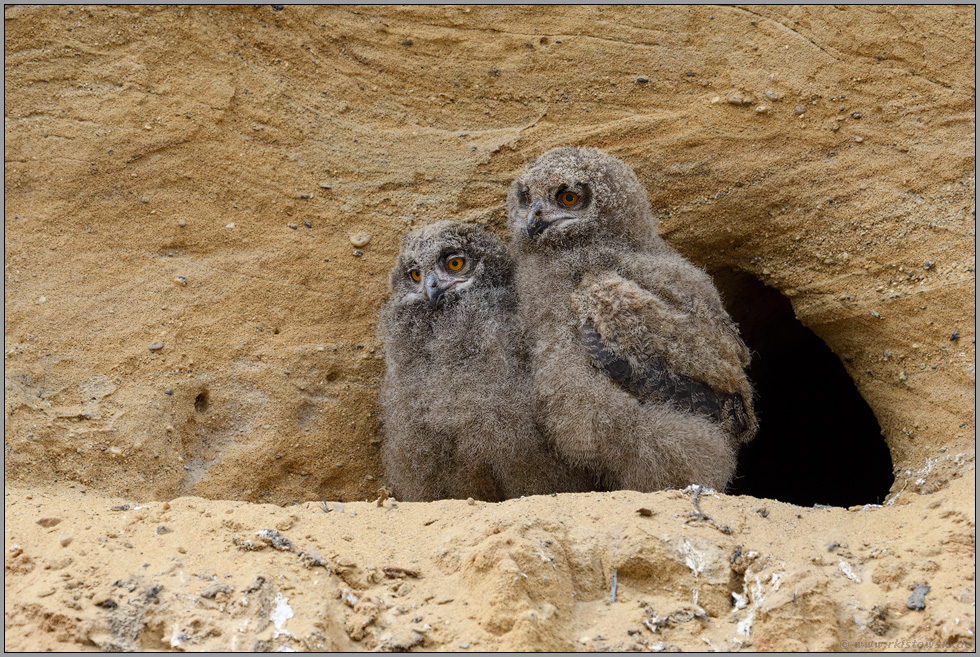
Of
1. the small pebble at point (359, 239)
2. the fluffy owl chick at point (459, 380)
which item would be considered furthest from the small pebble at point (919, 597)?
the small pebble at point (359, 239)

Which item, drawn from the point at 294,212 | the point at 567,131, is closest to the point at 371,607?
the point at 294,212

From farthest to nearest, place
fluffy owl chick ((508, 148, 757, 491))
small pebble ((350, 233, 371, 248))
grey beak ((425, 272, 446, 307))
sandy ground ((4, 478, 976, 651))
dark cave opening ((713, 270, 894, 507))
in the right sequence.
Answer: dark cave opening ((713, 270, 894, 507)) → small pebble ((350, 233, 371, 248)) → grey beak ((425, 272, 446, 307)) → fluffy owl chick ((508, 148, 757, 491)) → sandy ground ((4, 478, 976, 651))

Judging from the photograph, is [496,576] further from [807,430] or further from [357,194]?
[807,430]

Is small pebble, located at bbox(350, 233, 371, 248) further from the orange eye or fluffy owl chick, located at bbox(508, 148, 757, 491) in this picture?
the orange eye

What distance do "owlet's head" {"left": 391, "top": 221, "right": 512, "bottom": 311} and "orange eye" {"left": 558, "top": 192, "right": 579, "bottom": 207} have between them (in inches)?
15.6

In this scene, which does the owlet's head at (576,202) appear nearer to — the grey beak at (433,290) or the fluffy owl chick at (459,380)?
the fluffy owl chick at (459,380)

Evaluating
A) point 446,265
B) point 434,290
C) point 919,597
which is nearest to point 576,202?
point 446,265

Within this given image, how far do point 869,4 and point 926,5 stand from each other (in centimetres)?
29

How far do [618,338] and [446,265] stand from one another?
974 mm

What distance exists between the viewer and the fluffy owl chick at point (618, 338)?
4051 mm

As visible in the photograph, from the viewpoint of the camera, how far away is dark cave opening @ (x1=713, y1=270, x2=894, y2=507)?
6.75 metres

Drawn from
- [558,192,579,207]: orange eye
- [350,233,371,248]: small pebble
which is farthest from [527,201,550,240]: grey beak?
[350,233,371,248]: small pebble

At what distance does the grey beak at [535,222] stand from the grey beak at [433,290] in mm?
527

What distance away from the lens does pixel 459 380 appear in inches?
169
